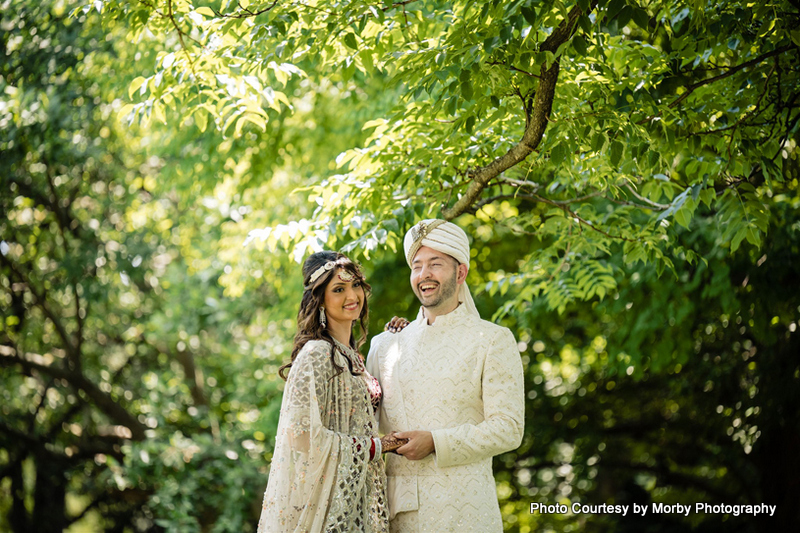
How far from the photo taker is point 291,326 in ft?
27.3

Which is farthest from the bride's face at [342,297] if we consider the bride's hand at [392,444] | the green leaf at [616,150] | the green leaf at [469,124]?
the green leaf at [616,150]

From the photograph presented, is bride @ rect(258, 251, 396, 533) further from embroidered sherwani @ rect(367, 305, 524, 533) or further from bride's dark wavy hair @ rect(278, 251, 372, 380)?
embroidered sherwani @ rect(367, 305, 524, 533)

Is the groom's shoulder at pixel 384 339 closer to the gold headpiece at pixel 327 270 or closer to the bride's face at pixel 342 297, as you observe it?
the bride's face at pixel 342 297

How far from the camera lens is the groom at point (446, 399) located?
282 cm

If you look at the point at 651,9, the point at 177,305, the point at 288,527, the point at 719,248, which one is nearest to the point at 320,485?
the point at 288,527

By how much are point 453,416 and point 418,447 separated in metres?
0.23

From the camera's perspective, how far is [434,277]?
3.06m

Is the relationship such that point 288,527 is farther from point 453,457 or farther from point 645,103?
point 645,103

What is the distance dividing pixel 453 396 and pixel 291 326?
5.56 m

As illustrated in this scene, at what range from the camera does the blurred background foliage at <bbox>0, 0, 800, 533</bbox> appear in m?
3.20

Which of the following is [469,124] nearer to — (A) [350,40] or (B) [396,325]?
(A) [350,40]

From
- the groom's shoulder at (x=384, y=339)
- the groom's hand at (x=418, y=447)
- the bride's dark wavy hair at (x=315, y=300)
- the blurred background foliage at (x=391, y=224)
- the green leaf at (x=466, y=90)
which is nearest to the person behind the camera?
the green leaf at (x=466, y=90)

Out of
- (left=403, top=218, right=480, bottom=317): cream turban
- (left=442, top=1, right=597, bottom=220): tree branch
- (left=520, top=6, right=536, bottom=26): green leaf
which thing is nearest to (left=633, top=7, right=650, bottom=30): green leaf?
(left=442, top=1, right=597, bottom=220): tree branch

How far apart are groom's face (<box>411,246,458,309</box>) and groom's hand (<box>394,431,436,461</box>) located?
55 centimetres
